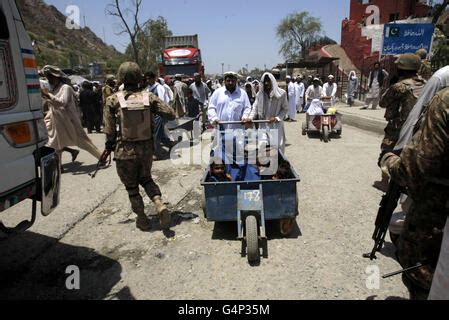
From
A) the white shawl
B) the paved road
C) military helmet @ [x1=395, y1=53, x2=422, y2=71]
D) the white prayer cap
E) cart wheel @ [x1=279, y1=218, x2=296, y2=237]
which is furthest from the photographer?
the white prayer cap

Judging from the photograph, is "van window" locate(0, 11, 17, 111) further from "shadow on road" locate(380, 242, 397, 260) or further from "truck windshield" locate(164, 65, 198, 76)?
"truck windshield" locate(164, 65, 198, 76)

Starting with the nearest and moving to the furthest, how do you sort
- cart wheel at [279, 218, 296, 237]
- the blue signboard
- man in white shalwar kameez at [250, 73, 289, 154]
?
cart wheel at [279, 218, 296, 237]
man in white shalwar kameez at [250, 73, 289, 154]
the blue signboard

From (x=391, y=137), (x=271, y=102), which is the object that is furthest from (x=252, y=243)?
(x=271, y=102)

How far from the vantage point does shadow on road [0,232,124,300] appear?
9.71 feet

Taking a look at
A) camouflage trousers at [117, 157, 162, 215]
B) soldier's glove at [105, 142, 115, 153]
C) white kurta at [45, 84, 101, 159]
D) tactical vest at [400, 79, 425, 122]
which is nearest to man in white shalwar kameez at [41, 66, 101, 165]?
white kurta at [45, 84, 101, 159]

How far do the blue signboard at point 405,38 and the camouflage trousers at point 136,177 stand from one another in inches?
420

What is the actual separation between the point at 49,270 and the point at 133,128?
5.62 feet

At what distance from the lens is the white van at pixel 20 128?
2.39 metres

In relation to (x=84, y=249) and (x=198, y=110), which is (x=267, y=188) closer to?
(x=84, y=249)

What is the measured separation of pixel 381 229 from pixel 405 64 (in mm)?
2629

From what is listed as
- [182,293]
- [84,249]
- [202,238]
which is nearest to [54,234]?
[84,249]

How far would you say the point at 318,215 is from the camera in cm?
437

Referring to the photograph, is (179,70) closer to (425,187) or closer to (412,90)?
(412,90)

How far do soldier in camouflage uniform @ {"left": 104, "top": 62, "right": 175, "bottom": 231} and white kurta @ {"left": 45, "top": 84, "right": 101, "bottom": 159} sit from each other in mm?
2934
